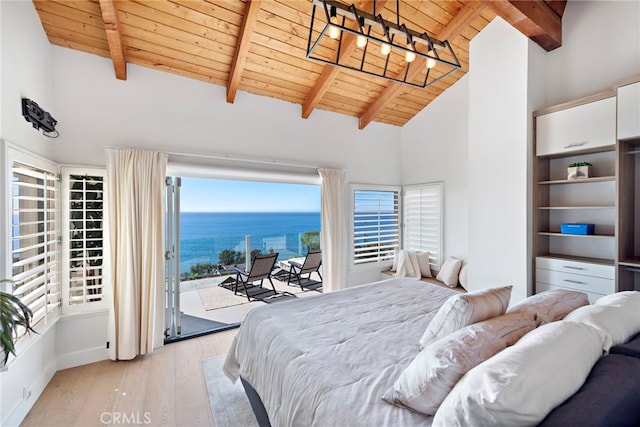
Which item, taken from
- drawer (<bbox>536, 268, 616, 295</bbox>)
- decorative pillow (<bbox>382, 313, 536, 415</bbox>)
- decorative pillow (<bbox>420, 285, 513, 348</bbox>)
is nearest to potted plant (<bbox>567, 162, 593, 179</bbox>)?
drawer (<bbox>536, 268, 616, 295</bbox>)

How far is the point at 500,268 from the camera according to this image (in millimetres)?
3092

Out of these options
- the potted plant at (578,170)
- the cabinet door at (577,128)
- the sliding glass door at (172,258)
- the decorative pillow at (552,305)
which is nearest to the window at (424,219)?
the cabinet door at (577,128)

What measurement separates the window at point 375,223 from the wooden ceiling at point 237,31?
71.5 inches

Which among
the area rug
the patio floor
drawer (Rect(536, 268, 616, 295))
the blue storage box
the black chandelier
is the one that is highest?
the black chandelier

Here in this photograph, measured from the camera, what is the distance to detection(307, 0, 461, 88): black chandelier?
1.99 metres

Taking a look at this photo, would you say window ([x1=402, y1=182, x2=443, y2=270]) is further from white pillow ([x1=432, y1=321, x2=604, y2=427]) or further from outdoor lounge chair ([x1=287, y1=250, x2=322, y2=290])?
white pillow ([x1=432, y1=321, x2=604, y2=427])

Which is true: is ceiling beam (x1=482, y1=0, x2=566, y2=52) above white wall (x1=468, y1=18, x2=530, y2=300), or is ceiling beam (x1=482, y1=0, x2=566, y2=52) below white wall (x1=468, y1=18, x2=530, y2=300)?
above

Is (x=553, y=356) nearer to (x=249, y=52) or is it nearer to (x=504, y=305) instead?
(x=504, y=305)

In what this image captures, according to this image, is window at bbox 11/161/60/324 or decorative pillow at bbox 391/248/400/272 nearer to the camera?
window at bbox 11/161/60/324

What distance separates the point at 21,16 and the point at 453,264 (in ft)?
16.8

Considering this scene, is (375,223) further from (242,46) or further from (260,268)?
(242,46)

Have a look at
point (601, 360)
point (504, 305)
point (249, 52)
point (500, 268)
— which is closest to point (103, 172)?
point (249, 52)

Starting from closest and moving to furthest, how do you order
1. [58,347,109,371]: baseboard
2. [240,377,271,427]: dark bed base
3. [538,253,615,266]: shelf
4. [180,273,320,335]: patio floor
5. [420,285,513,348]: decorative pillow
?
[420,285,513,348]: decorative pillow, [240,377,271,427]: dark bed base, [538,253,615,266]: shelf, [58,347,109,371]: baseboard, [180,273,320,335]: patio floor

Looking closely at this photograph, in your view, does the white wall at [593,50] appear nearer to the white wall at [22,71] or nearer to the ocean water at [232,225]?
the white wall at [22,71]
